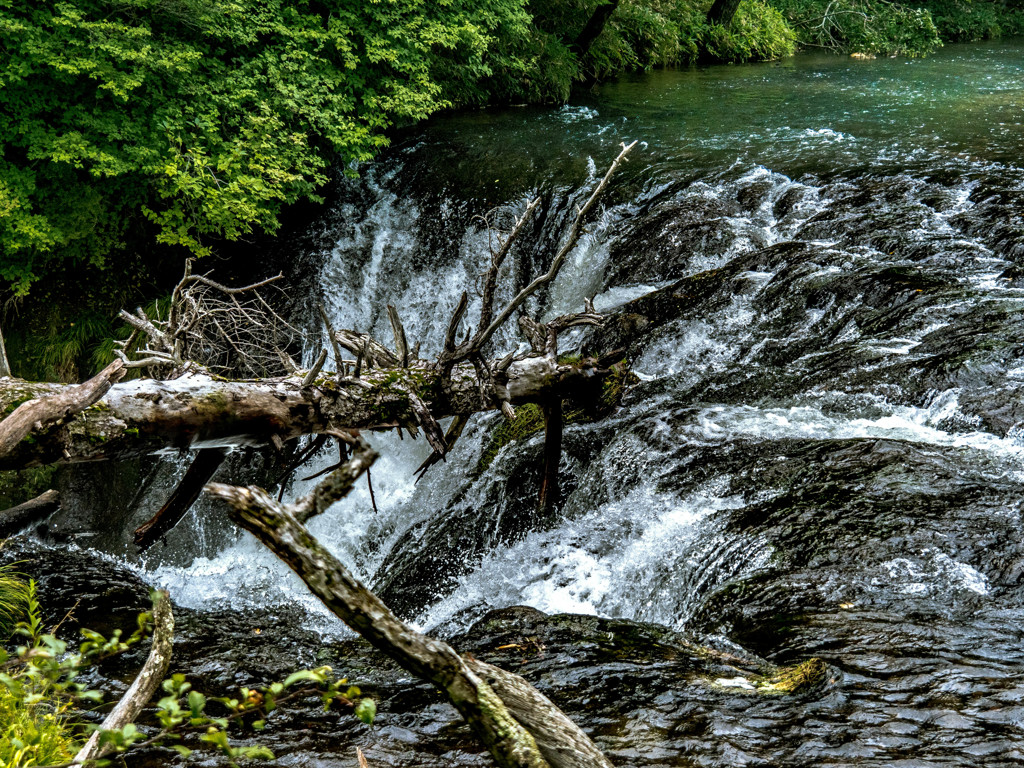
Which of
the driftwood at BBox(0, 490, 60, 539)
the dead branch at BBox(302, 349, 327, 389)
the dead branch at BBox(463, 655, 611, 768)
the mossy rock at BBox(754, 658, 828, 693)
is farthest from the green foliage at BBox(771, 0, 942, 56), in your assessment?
Result: the dead branch at BBox(463, 655, 611, 768)

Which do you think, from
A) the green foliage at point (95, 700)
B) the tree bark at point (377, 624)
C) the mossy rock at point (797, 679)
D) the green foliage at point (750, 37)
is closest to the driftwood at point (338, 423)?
the tree bark at point (377, 624)

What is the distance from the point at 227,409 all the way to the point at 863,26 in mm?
23242

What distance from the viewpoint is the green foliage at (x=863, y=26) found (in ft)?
68.4

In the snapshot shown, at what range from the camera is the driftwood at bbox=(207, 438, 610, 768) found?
6.86 feet

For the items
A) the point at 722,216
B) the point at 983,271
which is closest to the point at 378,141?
the point at 722,216

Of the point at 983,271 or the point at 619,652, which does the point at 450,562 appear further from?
the point at 983,271

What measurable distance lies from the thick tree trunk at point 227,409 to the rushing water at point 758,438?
4.94 feet

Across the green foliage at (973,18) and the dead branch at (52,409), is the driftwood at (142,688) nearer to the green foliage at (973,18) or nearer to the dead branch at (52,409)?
the dead branch at (52,409)

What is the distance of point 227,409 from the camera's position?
447cm

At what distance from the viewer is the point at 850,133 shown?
12.8 m

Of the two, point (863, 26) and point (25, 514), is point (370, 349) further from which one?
point (863, 26)

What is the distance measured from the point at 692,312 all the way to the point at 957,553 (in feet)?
13.5

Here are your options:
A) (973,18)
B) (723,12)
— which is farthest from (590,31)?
(973,18)

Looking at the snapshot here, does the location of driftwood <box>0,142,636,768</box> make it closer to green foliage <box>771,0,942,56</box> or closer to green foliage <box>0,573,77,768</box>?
green foliage <box>0,573,77,768</box>
